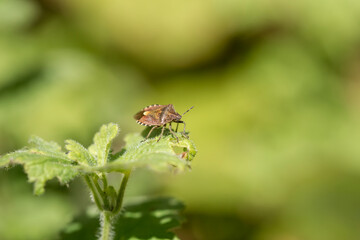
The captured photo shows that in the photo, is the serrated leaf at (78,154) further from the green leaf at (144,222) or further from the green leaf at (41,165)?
the green leaf at (144,222)

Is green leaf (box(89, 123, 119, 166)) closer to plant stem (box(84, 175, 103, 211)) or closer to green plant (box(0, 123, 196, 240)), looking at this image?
green plant (box(0, 123, 196, 240))

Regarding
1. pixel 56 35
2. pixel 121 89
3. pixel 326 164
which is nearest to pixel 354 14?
pixel 326 164

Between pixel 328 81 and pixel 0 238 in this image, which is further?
pixel 328 81

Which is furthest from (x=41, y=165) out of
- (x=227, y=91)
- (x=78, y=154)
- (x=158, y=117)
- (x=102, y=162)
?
(x=227, y=91)

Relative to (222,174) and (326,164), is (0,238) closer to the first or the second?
(222,174)

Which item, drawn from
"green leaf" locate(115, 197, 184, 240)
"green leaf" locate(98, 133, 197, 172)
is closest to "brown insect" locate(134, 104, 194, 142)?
"green leaf" locate(98, 133, 197, 172)

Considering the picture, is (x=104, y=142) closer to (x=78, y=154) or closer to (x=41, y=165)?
(x=78, y=154)
